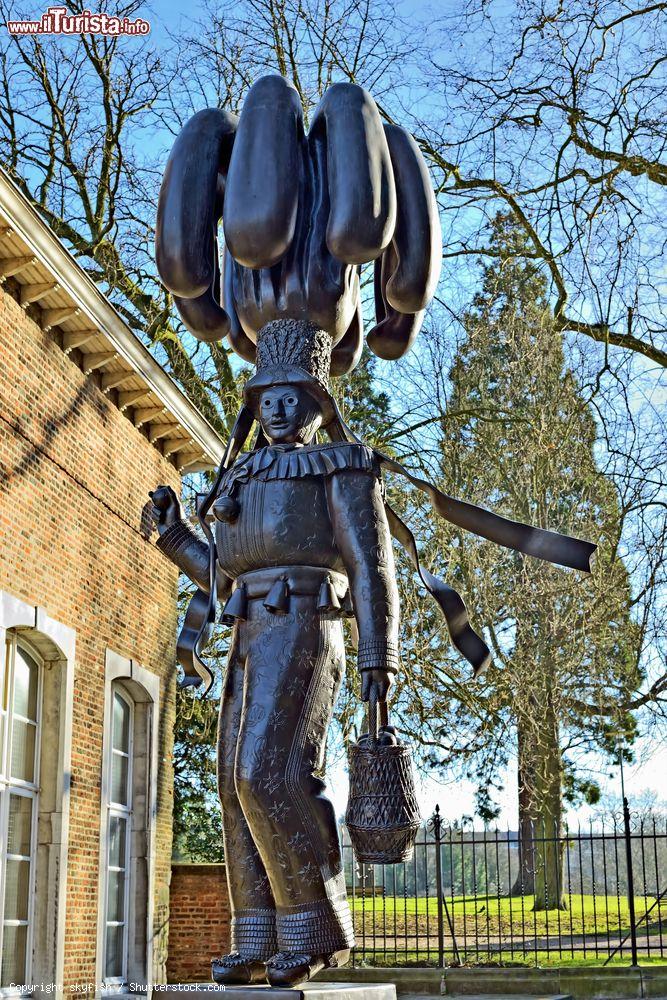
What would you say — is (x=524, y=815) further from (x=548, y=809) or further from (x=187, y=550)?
(x=187, y=550)

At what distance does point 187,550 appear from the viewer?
4664 mm

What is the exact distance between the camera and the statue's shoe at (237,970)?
3867 mm

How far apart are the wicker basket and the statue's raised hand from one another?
4.46 feet

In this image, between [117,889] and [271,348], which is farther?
[117,889]

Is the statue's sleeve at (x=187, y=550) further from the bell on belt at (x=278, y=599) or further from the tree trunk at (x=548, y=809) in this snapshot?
the tree trunk at (x=548, y=809)

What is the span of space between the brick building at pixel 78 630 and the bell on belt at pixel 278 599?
23.0 ft

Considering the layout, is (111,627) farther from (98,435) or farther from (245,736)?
(245,736)

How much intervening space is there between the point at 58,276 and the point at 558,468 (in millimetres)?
8052

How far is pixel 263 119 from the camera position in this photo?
4465mm

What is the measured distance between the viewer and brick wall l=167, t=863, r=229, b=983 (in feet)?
52.5

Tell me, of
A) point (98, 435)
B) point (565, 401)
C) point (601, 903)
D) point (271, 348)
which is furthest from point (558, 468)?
point (271, 348)

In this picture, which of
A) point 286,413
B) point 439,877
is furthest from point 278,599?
point 439,877

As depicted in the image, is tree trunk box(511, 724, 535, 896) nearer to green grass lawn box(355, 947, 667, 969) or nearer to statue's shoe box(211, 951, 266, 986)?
green grass lawn box(355, 947, 667, 969)

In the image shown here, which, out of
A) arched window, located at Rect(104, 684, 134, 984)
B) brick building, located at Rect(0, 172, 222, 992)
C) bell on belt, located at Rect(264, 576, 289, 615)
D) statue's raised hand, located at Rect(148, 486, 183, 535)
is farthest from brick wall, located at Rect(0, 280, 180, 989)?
bell on belt, located at Rect(264, 576, 289, 615)
